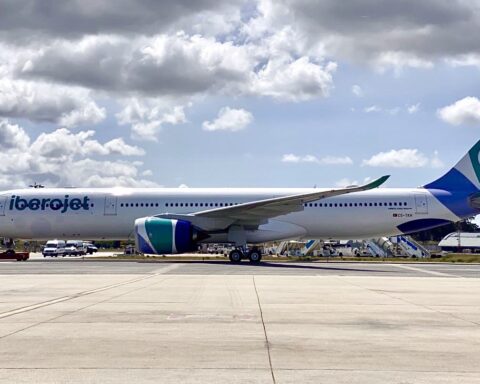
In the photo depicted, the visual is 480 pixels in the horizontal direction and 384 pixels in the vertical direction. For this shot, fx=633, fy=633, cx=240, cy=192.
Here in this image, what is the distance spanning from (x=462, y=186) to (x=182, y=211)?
51.5ft

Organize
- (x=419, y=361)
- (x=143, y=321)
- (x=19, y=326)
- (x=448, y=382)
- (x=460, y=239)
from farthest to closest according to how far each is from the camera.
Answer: (x=460, y=239) < (x=143, y=321) < (x=19, y=326) < (x=419, y=361) < (x=448, y=382)

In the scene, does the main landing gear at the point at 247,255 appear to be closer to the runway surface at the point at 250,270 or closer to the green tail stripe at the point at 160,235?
the green tail stripe at the point at 160,235

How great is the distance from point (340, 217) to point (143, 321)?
25984 mm

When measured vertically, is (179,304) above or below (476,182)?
below

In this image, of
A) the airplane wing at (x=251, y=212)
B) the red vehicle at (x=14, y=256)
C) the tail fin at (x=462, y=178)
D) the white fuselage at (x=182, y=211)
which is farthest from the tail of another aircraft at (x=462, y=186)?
the red vehicle at (x=14, y=256)

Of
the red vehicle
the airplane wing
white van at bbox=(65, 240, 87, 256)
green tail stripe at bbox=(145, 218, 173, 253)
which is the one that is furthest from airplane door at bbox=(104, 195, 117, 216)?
white van at bbox=(65, 240, 87, 256)

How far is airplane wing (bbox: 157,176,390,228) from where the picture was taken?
30.1 meters

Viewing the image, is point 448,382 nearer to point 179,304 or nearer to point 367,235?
point 179,304

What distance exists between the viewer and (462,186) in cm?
3550

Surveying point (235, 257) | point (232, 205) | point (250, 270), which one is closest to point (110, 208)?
point (232, 205)

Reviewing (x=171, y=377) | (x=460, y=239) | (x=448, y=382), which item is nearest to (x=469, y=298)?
(x=448, y=382)

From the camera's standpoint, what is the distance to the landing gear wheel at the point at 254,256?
1272 inches

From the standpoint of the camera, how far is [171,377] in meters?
5.65

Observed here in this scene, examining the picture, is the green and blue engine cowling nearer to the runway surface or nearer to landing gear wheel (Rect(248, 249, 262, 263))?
the runway surface
